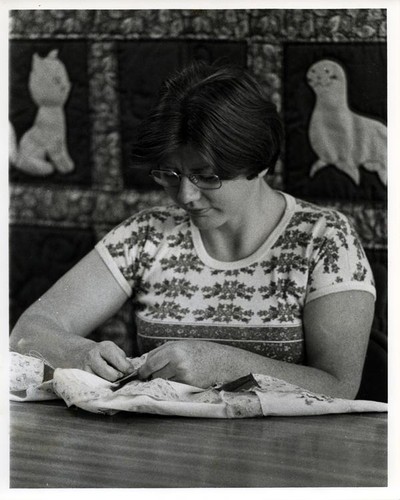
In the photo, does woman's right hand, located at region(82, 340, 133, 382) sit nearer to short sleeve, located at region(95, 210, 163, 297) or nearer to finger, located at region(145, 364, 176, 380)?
finger, located at region(145, 364, 176, 380)

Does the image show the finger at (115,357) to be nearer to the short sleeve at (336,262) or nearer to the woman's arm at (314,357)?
the woman's arm at (314,357)

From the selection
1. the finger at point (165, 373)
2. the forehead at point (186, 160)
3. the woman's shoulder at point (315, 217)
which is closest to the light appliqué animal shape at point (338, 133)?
the woman's shoulder at point (315, 217)

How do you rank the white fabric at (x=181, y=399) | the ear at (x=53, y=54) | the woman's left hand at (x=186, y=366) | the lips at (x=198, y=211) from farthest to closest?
1. the ear at (x=53, y=54)
2. the lips at (x=198, y=211)
3. the woman's left hand at (x=186, y=366)
4. the white fabric at (x=181, y=399)

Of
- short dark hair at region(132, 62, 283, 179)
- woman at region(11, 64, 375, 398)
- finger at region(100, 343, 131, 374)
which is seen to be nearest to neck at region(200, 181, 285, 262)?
woman at region(11, 64, 375, 398)

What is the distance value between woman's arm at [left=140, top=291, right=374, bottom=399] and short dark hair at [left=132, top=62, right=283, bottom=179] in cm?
31

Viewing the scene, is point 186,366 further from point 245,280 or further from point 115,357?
point 245,280

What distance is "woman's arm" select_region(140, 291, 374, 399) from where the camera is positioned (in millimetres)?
1164

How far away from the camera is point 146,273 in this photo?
1.51 meters

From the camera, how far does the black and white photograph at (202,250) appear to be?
0.98 meters

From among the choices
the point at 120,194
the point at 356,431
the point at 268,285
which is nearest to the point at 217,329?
the point at 268,285

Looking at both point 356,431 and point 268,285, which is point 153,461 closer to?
point 356,431
